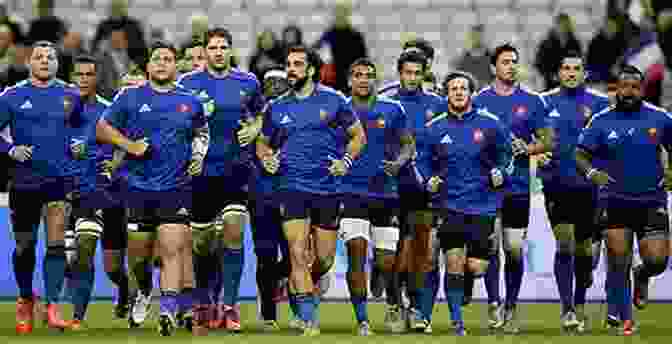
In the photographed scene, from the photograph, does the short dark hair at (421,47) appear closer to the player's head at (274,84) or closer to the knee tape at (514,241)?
the player's head at (274,84)

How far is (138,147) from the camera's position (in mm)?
20688

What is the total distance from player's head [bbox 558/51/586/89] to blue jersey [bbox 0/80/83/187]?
4.68 m

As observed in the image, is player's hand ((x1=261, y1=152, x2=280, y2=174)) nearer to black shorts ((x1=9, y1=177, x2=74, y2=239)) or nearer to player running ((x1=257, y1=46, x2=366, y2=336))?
player running ((x1=257, y1=46, x2=366, y2=336))

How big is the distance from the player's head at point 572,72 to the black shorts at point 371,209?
82.4 inches

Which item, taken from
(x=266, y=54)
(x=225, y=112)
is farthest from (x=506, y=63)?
(x=266, y=54)

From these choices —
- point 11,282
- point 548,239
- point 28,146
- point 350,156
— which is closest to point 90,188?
point 28,146

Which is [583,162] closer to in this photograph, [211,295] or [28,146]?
[211,295]

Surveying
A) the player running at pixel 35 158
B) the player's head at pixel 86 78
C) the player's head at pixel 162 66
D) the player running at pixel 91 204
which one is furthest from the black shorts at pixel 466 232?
the player's head at pixel 86 78

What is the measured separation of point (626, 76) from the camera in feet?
72.1

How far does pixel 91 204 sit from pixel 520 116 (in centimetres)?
408

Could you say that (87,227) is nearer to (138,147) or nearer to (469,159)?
(138,147)

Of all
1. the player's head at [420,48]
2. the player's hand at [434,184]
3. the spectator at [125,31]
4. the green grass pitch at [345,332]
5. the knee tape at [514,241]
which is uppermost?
the spectator at [125,31]

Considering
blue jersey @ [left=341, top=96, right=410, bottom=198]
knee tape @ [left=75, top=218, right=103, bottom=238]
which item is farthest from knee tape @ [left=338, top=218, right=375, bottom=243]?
knee tape @ [left=75, top=218, right=103, bottom=238]

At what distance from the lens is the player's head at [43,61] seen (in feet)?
70.7
